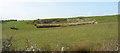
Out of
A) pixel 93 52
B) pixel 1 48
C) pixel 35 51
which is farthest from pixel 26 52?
pixel 93 52

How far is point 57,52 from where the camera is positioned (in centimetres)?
635

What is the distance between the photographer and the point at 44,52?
6387 mm

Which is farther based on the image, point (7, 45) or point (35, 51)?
point (7, 45)

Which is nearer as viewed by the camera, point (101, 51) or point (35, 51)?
point (35, 51)

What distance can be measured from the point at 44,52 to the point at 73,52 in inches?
35.4

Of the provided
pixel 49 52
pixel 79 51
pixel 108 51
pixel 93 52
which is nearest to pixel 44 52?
pixel 49 52

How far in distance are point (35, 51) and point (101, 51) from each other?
207 cm

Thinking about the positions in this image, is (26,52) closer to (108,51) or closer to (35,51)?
(35,51)

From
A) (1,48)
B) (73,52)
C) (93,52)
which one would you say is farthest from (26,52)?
(93,52)

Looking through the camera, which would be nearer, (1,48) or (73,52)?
(73,52)

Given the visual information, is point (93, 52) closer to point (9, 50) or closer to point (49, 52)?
point (49, 52)

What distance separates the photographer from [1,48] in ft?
21.6

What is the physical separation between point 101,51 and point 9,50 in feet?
9.44

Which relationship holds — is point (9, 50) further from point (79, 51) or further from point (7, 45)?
point (79, 51)
